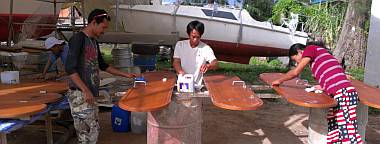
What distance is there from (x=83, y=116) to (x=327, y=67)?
225 cm

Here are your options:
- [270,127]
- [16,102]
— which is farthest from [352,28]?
[16,102]

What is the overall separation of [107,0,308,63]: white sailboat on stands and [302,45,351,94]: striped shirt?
7219 mm

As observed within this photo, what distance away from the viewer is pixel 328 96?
3465 mm

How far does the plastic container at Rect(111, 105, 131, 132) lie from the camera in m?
4.82

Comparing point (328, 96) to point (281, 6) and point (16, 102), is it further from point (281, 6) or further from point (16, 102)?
point (281, 6)

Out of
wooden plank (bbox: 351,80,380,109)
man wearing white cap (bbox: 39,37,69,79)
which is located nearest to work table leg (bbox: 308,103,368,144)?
wooden plank (bbox: 351,80,380,109)

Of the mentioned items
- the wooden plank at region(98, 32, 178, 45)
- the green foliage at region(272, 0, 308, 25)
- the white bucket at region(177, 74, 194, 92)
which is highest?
the green foliage at region(272, 0, 308, 25)

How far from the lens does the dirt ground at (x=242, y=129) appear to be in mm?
4637

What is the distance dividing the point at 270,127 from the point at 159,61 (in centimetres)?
769

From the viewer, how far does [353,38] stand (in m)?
12.0

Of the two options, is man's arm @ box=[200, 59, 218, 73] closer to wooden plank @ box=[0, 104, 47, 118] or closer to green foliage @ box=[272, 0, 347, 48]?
wooden plank @ box=[0, 104, 47, 118]

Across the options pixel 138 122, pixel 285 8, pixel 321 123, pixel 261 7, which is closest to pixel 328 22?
pixel 285 8

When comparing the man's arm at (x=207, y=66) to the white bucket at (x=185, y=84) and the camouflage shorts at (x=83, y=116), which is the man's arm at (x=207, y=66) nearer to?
the white bucket at (x=185, y=84)

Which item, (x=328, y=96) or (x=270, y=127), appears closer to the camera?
(x=328, y=96)
